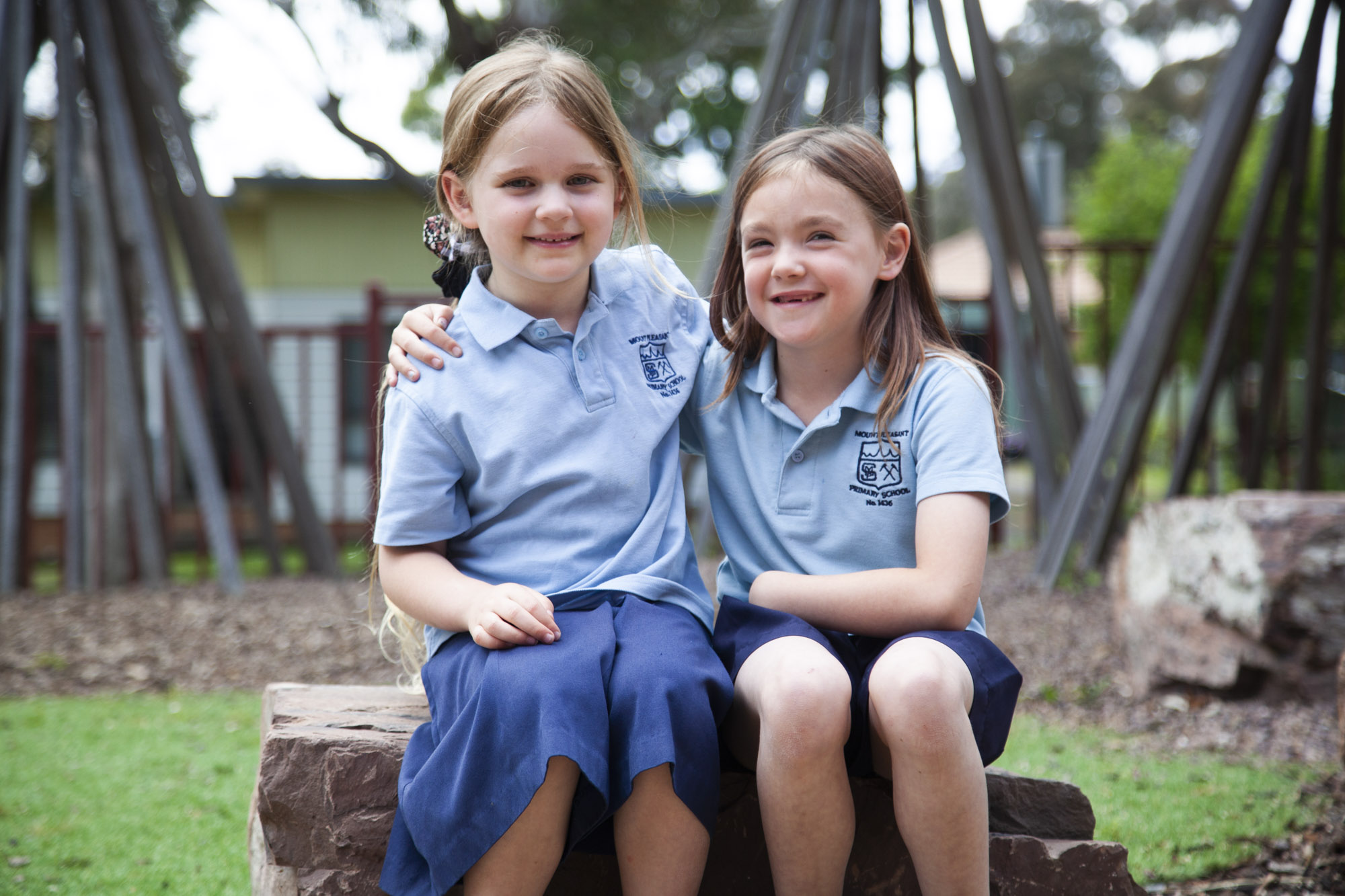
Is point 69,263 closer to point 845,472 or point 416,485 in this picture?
point 416,485

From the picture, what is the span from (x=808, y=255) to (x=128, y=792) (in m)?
2.10

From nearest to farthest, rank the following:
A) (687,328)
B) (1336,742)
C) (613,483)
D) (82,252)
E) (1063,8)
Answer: (613,483), (687,328), (1336,742), (82,252), (1063,8)

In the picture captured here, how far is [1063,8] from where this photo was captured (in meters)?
26.5

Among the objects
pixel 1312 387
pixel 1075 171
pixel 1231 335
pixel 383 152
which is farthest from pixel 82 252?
pixel 1075 171

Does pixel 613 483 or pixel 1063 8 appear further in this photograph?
pixel 1063 8

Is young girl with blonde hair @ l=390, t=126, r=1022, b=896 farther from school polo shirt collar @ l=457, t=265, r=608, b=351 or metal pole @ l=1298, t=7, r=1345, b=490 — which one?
Result: metal pole @ l=1298, t=7, r=1345, b=490

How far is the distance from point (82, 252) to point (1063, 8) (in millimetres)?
26339

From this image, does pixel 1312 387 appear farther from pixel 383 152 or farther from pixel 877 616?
pixel 383 152

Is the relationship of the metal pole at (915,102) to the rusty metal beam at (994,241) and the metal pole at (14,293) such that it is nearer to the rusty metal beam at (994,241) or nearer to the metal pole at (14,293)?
the rusty metal beam at (994,241)

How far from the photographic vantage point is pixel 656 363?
1867 millimetres

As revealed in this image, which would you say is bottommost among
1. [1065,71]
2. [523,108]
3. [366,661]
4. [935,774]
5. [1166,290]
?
[366,661]

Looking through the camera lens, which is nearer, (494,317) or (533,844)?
(533,844)

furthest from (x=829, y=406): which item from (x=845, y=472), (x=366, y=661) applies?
(x=366, y=661)

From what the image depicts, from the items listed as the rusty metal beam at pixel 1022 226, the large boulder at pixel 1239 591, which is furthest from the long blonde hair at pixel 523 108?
the rusty metal beam at pixel 1022 226
